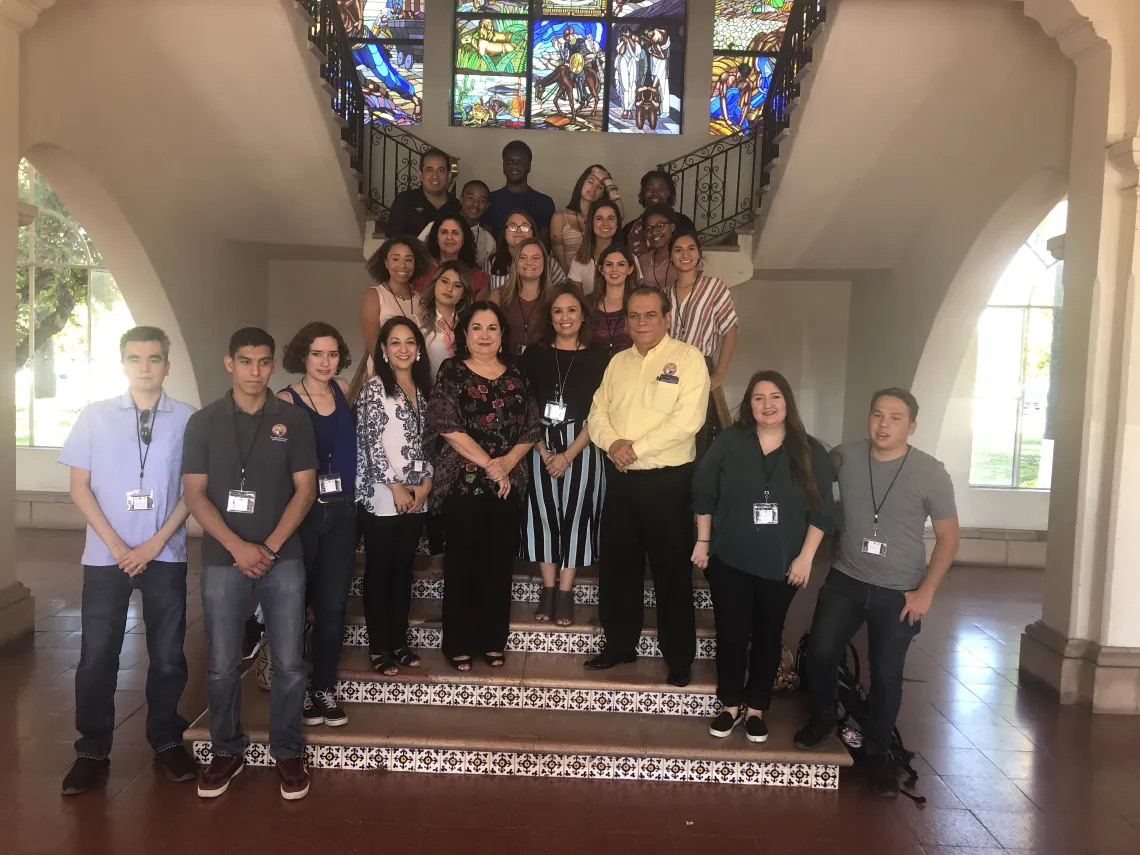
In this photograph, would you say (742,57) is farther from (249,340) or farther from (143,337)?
(143,337)

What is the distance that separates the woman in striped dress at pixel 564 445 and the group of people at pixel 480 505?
0.01m

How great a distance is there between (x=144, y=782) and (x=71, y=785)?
238mm

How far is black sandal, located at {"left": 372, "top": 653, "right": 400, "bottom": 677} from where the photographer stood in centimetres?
349

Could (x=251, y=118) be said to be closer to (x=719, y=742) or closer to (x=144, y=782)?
(x=144, y=782)

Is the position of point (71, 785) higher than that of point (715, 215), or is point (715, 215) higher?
point (715, 215)

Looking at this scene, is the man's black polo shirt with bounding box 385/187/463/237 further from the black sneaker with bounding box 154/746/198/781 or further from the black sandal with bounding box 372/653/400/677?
the black sneaker with bounding box 154/746/198/781

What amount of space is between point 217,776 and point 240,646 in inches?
20.1

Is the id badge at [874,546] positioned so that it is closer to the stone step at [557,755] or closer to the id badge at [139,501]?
the stone step at [557,755]

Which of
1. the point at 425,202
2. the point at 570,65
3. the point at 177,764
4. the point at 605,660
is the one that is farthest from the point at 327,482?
the point at 570,65

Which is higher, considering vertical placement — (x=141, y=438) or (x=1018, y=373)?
(x=1018, y=373)

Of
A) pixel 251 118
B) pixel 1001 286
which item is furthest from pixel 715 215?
pixel 251 118

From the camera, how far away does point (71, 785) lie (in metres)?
2.91

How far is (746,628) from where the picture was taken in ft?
10.6

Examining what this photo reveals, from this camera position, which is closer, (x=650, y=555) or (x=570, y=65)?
(x=650, y=555)
